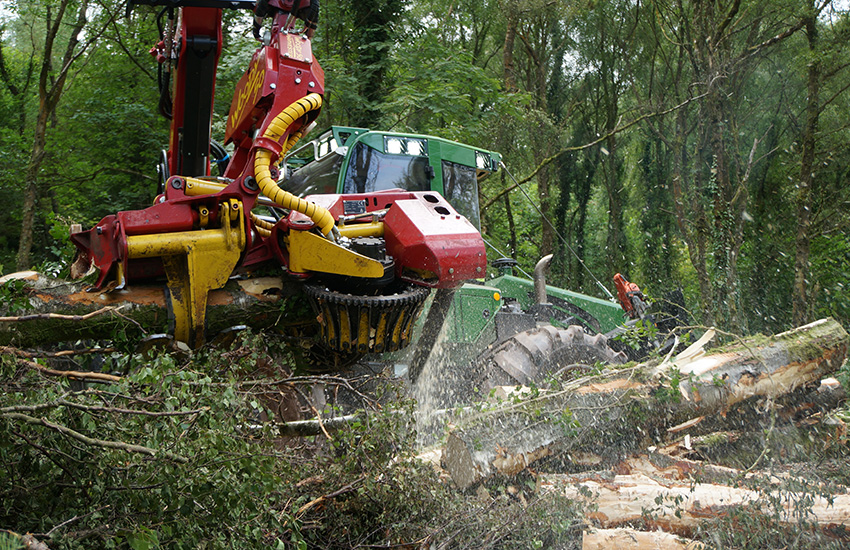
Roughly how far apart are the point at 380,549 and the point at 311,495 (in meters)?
0.44

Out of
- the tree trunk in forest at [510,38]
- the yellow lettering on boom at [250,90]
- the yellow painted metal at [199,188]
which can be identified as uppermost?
the tree trunk in forest at [510,38]

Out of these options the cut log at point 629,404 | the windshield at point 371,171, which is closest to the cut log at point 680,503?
the cut log at point 629,404

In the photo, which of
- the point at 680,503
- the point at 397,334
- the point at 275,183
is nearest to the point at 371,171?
the point at 275,183

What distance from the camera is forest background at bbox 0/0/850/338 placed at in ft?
33.8

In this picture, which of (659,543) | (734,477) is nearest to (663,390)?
(734,477)

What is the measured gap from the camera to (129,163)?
409 inches

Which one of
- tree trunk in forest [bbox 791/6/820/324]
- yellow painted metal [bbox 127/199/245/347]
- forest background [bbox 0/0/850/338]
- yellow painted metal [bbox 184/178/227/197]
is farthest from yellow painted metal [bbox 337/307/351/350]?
tree trunk in forest [bbox 791/6/820/324]

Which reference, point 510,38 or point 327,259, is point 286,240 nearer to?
point 327,259

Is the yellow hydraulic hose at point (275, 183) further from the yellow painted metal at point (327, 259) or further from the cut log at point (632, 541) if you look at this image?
the cut log at point (632, 541)

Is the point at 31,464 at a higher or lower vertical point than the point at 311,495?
higher

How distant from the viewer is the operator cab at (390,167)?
5.47 meters

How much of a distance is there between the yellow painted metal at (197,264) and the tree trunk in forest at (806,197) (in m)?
9.97

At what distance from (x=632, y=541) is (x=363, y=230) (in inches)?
88.0

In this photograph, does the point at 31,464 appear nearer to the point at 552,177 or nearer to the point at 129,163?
the point at 129,163
